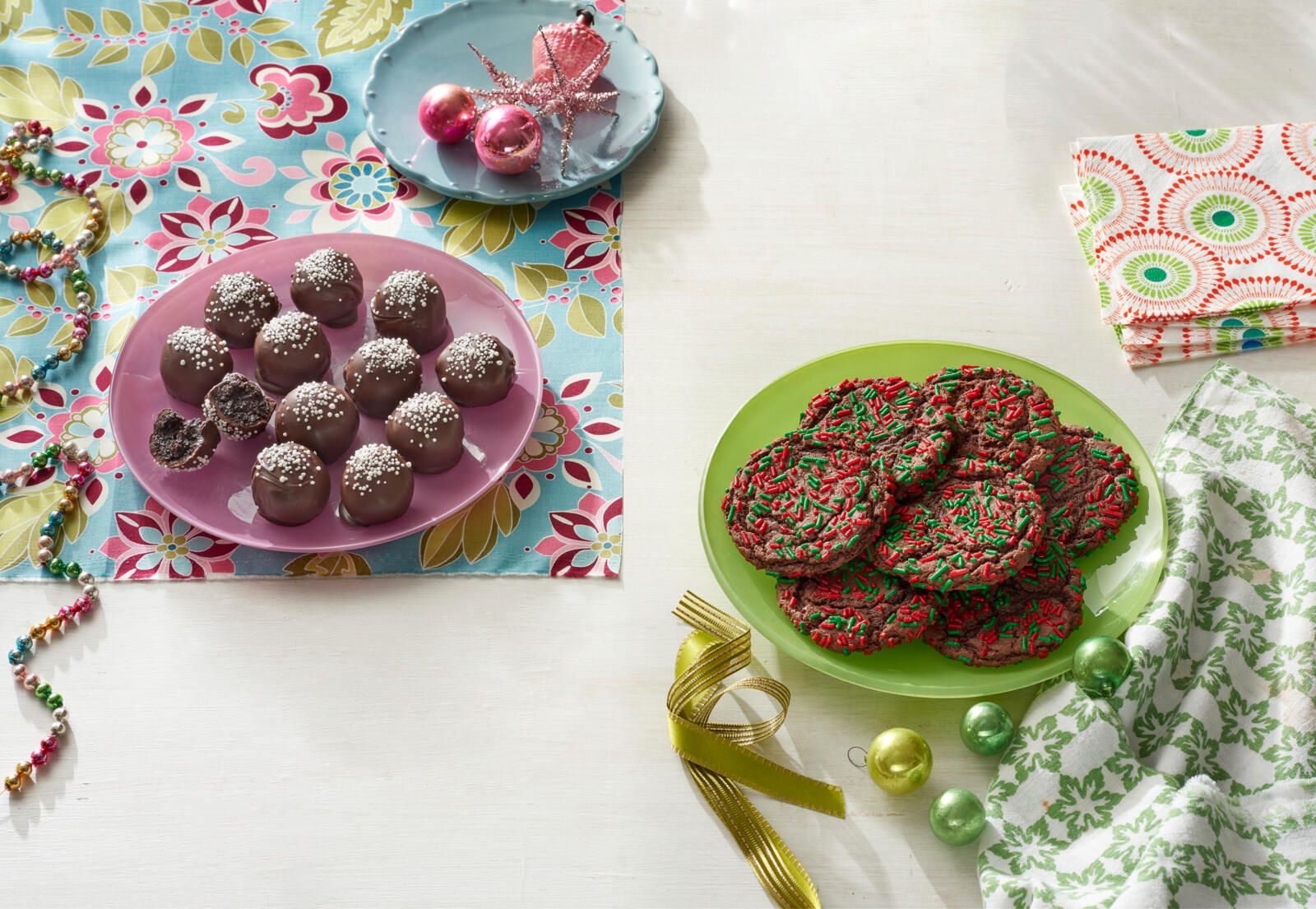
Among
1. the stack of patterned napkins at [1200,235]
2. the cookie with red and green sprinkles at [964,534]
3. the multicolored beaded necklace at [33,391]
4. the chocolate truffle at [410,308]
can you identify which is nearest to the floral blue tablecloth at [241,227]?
the multicolored beaded necklace at [33,391]

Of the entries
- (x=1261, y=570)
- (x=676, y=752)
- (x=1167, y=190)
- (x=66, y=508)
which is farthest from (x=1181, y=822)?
(x=66, y=508)

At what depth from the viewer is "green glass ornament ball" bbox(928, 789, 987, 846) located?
2.74 ft

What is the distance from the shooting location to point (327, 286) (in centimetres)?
108

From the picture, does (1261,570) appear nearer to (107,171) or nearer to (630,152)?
(630,152)

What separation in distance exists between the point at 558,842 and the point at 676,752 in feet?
0.38

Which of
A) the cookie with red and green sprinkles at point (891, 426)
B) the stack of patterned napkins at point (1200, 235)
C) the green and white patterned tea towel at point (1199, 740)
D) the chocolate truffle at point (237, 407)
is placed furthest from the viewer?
the stack of patterned napkins at point (1200, 235)

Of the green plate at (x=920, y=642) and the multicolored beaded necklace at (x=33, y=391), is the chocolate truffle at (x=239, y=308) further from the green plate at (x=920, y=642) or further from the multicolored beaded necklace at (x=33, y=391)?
the green plate at (x=920, y=642)

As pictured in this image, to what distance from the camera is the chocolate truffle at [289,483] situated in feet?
3.14

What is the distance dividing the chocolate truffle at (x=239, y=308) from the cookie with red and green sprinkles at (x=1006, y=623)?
2.24 feet

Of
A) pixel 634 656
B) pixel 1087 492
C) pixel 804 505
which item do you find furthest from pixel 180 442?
pixel 1087 492

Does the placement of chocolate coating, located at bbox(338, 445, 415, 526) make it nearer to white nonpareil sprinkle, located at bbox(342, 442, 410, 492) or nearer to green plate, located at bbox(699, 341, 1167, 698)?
white nonpareil sprinkle, located at bbox(342, 442, 410, 492)

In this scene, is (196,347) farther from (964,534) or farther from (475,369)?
(964,534)

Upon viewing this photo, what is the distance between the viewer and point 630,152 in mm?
1260

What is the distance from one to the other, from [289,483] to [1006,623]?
1.97 feet
